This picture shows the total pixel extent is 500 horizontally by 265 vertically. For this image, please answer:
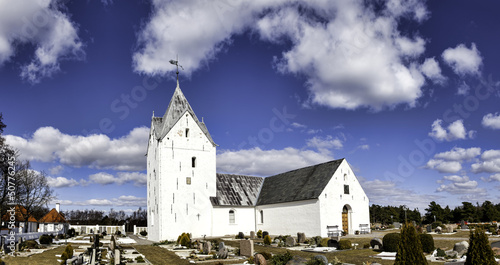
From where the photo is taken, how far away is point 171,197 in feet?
111

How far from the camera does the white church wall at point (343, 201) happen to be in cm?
3072

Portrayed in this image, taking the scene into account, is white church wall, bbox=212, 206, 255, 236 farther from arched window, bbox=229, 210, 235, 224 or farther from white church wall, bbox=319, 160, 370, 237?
white church wall, bbox=319, 160, 370, 237

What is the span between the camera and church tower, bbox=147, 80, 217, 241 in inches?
1328

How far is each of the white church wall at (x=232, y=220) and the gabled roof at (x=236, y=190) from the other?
1.99 feet

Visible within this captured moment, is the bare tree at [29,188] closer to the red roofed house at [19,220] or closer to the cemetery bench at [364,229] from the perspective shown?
the red roofed house at [19,220]

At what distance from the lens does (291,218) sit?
33.4 metres

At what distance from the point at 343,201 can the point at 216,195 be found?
1239 cm

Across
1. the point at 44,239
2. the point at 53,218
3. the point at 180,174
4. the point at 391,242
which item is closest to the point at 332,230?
the point at 391,242

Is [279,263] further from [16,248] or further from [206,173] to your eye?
[206,173]

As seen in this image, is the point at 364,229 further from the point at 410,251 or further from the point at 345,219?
the point at 410,251

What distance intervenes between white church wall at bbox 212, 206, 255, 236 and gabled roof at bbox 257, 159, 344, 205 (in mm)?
1778

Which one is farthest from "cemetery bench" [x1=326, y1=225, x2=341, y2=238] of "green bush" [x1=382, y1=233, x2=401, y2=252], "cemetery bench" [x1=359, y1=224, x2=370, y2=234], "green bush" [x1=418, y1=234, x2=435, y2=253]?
"green bush" [x1=418, y1=234, x2=435, y2=253]

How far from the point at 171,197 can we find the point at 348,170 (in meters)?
16.2

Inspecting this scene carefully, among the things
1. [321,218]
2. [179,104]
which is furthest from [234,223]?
[179,104]
